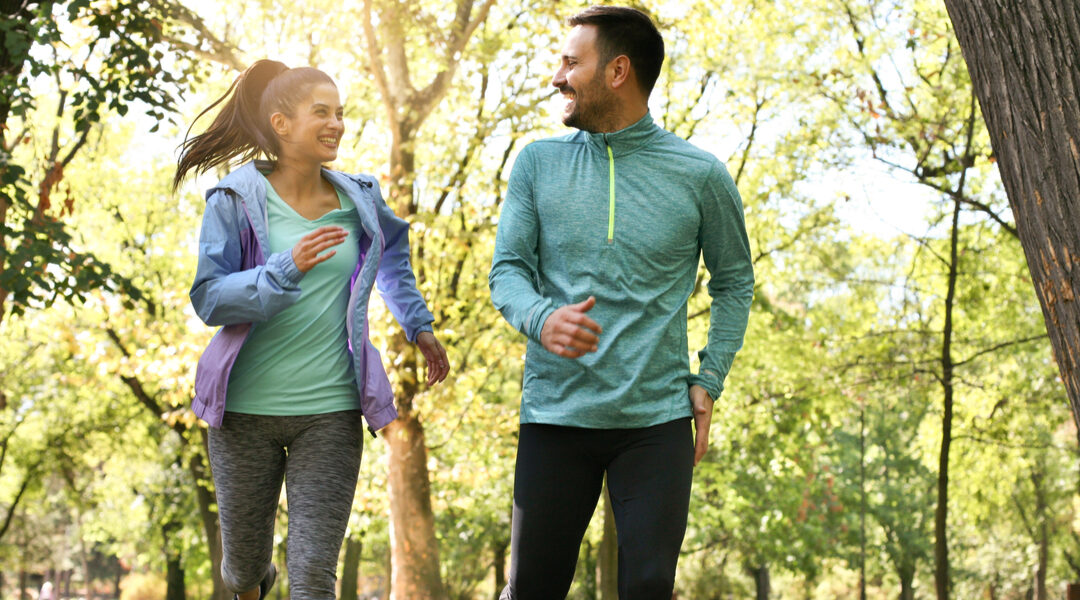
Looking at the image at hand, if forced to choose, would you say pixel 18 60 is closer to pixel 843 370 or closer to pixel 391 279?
pixel 391 279

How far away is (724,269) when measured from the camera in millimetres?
3531

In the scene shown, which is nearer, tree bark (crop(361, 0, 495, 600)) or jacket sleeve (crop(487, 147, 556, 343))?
jacket sleeve (crop(487, 147, 556, 343))

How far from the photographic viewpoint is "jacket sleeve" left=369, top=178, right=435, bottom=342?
389cm

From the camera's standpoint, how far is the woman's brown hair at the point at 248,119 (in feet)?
12.6

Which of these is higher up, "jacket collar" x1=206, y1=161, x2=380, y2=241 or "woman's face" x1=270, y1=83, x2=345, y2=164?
"woman's face" x1=270, y1=83, x2=345, y2=164

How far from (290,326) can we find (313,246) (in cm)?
39

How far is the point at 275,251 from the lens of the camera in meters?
3.66

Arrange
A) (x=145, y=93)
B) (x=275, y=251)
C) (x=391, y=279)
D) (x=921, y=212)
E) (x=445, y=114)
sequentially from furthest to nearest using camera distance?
1. (x=921, y=212)
2. (x=445, y=114)
3. (x=145, y=93)
4. (x=391, y=279)
5. (x=275, y=251)

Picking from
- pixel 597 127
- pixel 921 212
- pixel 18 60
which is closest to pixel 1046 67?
pixel 597 127

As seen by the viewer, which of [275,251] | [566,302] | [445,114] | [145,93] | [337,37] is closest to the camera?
[566,302]

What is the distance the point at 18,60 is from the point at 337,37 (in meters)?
6.10

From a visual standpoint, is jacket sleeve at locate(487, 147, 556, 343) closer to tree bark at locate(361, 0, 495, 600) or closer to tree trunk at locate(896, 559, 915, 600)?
tree bark at locate(361, 0, 495, 600)

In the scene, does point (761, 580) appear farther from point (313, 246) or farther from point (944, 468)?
point (313, 246)

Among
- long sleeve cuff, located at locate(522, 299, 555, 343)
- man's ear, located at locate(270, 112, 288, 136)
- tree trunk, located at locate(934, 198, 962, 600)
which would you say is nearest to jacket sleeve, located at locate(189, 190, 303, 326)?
man's ear, located at locate(270, 112, 288, 136)
